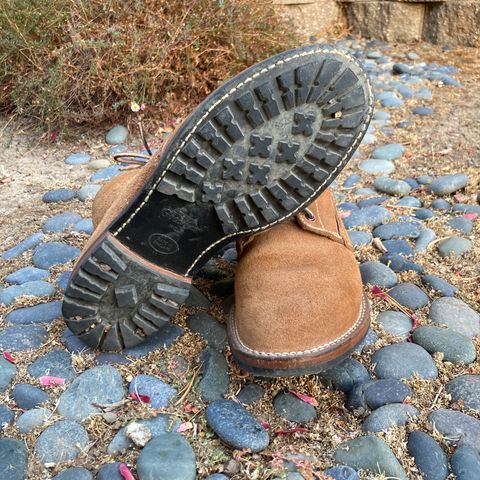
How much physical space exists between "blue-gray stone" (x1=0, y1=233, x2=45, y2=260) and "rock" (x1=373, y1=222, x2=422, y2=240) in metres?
1.04

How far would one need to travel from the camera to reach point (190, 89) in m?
2.85

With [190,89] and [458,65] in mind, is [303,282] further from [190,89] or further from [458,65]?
[458,65]

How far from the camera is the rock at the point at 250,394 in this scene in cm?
131

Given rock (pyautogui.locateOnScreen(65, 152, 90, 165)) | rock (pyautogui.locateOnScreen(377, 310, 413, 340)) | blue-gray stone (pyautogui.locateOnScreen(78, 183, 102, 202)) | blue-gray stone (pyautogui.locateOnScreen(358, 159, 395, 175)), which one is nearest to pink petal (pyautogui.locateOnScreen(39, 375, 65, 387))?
rock (pyautogui.locateOnScreen(377, 310, 413, 340))

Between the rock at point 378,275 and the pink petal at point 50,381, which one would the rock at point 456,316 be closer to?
the rock at point 378,275

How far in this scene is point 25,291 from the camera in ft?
5.45

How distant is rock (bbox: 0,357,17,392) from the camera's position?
1.35 metres

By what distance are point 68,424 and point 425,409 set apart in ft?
2.33

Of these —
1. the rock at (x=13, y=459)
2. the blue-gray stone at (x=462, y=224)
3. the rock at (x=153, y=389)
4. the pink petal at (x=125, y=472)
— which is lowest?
the blue-gray stone at (x=462, y=224)

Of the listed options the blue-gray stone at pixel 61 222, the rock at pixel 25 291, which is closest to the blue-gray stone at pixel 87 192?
the blue-gray stone at pixel 61 222

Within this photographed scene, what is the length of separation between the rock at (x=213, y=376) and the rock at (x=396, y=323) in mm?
404

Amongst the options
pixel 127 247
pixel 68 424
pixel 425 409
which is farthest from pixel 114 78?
pixel 425 409

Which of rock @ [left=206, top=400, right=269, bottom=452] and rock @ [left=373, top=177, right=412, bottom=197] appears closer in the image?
rock @ [left=206, top=400, right=269, bottom=452]

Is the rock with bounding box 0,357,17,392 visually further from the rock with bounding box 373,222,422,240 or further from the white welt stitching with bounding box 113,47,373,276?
the rock with bounding box 373,222,422,240
